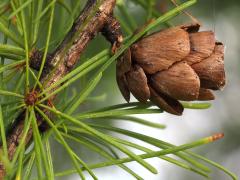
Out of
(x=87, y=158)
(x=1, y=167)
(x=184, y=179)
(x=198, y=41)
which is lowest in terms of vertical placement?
(x=184, y=179)

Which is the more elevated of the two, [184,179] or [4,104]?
[4,104]

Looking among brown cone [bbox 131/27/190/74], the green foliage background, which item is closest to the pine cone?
brown cone [bbox 131/27/190/74]

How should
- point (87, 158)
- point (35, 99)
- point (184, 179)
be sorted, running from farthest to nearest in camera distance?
point (184, 179)
point (87, 158)
point (35, 99)

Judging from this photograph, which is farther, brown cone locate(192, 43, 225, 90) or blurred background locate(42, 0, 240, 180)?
blurred background locate(42, 0, 240, 180)

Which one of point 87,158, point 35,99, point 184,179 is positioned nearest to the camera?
point 35,99

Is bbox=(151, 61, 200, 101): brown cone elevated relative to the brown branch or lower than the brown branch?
lower

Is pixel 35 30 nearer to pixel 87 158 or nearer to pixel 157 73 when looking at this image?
pixel 157 73

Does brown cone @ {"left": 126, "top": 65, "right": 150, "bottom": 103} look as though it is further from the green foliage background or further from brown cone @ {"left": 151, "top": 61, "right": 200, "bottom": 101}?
the green foliage background

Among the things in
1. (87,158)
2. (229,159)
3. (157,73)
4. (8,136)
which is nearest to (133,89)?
(157,73)
